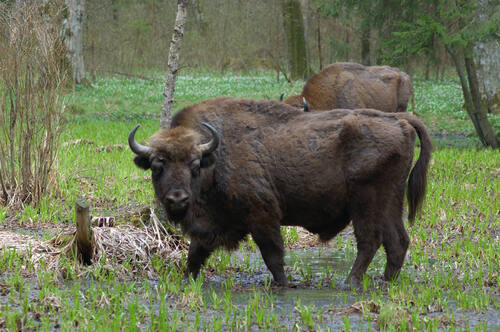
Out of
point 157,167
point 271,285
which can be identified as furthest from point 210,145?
point 271,285

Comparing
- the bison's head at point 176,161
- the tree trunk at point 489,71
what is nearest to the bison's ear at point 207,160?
the bison's head at point 176,161

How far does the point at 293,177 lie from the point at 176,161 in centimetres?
134

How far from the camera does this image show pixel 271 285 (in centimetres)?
677

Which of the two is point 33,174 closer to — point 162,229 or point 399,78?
point 162,229

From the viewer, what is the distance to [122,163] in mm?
13047

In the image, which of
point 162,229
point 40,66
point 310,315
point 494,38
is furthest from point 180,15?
point 494,38

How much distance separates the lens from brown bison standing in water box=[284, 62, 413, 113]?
43.3 ft

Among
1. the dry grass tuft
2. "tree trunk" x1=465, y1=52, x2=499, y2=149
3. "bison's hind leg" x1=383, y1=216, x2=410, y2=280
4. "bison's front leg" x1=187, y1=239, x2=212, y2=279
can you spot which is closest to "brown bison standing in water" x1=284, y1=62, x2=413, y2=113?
"tree trunk" x1=465, y1=52, x2=499, y2=149

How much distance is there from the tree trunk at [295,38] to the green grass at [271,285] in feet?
64.0

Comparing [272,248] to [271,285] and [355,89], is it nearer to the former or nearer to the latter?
[271,285]

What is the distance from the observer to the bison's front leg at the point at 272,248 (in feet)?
22.4

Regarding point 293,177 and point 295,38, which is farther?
point 295,38

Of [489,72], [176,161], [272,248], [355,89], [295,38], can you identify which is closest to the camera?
[176,161]

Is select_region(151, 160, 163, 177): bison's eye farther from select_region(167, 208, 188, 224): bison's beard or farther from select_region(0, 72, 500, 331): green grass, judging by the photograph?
select_region(0, 72, 500, 331): green grass
